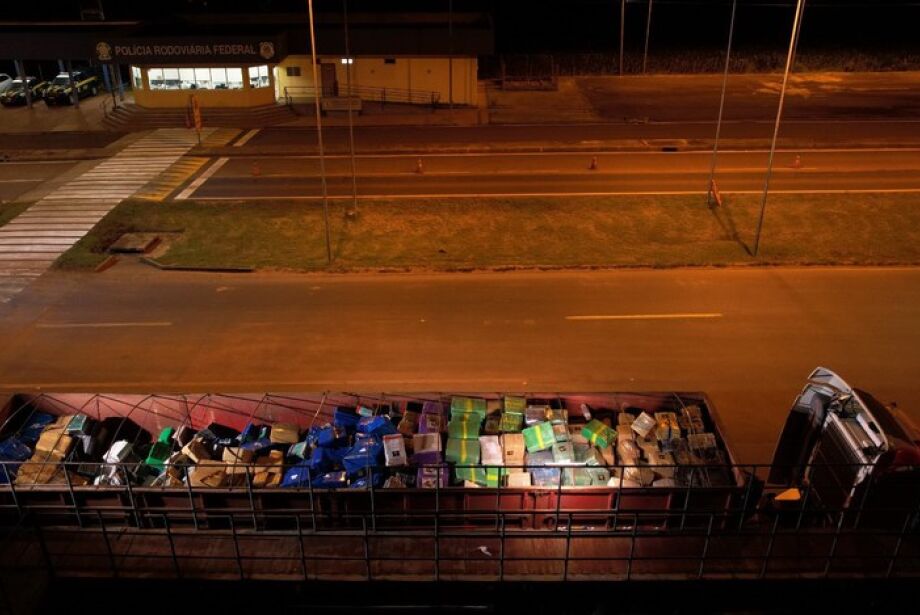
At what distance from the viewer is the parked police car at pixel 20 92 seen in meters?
38.5

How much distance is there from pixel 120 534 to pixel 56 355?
8448 millimetres

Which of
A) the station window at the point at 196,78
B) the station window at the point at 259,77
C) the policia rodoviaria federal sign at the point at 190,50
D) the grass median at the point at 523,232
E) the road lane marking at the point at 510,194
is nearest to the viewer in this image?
the grass median at the point at 523,232

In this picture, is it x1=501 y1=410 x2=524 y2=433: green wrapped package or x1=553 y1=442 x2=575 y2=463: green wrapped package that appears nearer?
x1=553 y1=442 x2=575 y2=463: green wrapped package

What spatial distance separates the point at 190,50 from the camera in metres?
34.3

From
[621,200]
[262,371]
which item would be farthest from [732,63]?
[262,371]

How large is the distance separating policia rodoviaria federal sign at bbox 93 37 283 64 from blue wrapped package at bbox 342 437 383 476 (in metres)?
29.5

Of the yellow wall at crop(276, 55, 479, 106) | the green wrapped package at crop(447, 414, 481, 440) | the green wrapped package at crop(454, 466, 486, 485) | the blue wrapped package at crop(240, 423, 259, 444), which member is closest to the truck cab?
the green wrapped package at crop(454, 466, 486, 485)

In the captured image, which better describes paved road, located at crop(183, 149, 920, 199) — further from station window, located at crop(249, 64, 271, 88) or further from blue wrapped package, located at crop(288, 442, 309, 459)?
blue wrapped package, located at crop(288, 442, 309, 459)

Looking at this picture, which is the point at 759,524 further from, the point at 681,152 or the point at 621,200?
the point at 681,152

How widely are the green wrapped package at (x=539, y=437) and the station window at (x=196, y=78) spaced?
30904mm

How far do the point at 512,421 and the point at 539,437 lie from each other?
0.57m

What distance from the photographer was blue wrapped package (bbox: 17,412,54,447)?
1045 centimetres

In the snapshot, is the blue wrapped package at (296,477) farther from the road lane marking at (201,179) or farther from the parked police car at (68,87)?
the parked police car at (68,87)

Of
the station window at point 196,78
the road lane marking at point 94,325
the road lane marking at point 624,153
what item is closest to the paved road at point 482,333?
the road lane marking at point 94,325
